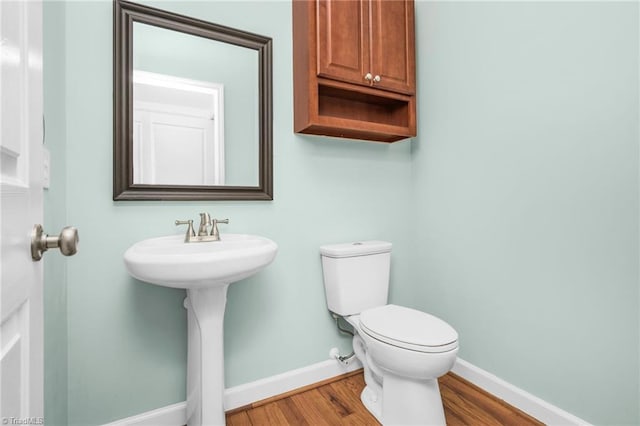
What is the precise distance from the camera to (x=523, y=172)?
53.2 inches

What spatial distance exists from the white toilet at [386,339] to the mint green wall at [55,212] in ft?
3.44

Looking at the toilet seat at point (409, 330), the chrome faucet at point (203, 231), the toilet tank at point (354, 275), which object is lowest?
the toilet seat at point (409, 330)

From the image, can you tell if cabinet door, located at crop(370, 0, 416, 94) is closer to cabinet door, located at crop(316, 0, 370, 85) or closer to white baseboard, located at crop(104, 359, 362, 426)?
cabinet door, located at crop(316, 0, 370, 85)

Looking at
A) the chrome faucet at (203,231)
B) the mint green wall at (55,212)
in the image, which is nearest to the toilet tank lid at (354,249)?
the chrome faucet at (203,231)

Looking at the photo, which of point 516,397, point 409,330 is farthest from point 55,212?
point 516,397

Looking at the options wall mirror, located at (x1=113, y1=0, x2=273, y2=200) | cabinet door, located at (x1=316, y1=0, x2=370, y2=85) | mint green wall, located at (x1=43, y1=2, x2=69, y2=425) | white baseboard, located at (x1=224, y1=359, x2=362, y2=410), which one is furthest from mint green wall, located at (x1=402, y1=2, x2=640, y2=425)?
mint green wall, located at (x1=43, y1=2, x2=69, y2=425)

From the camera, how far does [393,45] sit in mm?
1611

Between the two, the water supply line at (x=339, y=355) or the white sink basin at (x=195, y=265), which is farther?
the water supply line at (x=339, y=355)

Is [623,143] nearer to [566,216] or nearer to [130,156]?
[566,216]

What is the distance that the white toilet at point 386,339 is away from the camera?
1.14m

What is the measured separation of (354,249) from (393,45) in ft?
3.46

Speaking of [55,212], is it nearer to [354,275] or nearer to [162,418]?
[162,418]

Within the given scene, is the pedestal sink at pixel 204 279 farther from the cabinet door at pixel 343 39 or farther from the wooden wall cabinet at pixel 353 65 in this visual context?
the cabinet door at pixel 343 39

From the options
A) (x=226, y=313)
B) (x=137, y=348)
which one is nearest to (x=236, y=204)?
(x=226, y=313)
